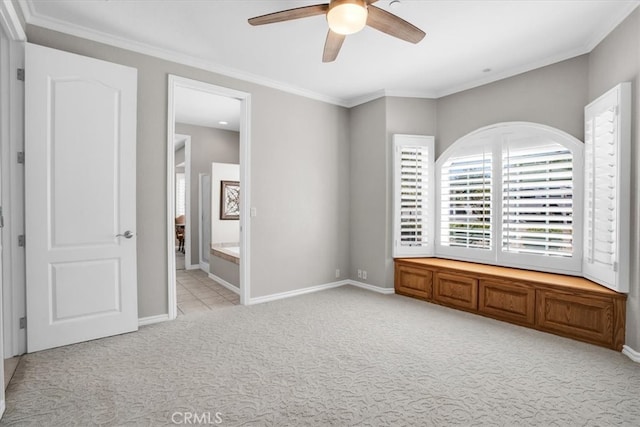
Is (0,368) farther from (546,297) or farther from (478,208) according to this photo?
(478,208)

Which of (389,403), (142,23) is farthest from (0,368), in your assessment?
(142,23)

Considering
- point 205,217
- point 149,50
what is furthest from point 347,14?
point 205,217

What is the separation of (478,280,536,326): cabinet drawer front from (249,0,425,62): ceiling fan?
266 centimetres

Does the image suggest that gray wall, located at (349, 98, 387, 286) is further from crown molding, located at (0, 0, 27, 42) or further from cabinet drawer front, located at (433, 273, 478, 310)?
crown molding, located at (0, 0, 27, 42)

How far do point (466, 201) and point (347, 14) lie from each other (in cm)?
308

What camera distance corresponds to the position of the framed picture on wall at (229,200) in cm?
650

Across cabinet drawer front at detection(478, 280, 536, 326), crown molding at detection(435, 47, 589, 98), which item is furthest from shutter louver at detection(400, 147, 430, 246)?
cabinet drawer front at detection(478, 280, 536, 326)

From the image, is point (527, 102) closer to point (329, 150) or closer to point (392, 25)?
point (392, 25)

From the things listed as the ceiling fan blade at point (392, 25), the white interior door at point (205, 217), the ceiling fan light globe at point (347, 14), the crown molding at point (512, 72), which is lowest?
the white interior door at point (205, 217)

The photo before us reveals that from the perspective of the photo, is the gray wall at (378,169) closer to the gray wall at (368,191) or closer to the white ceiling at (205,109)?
the gray wall at (368,191)

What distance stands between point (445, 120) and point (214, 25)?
3.21 m

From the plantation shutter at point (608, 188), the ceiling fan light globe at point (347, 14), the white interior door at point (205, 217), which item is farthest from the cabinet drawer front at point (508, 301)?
the white interior door at point (205, 217)

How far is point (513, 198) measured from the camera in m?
3.83

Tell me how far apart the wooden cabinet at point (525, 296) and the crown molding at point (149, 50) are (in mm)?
2887
